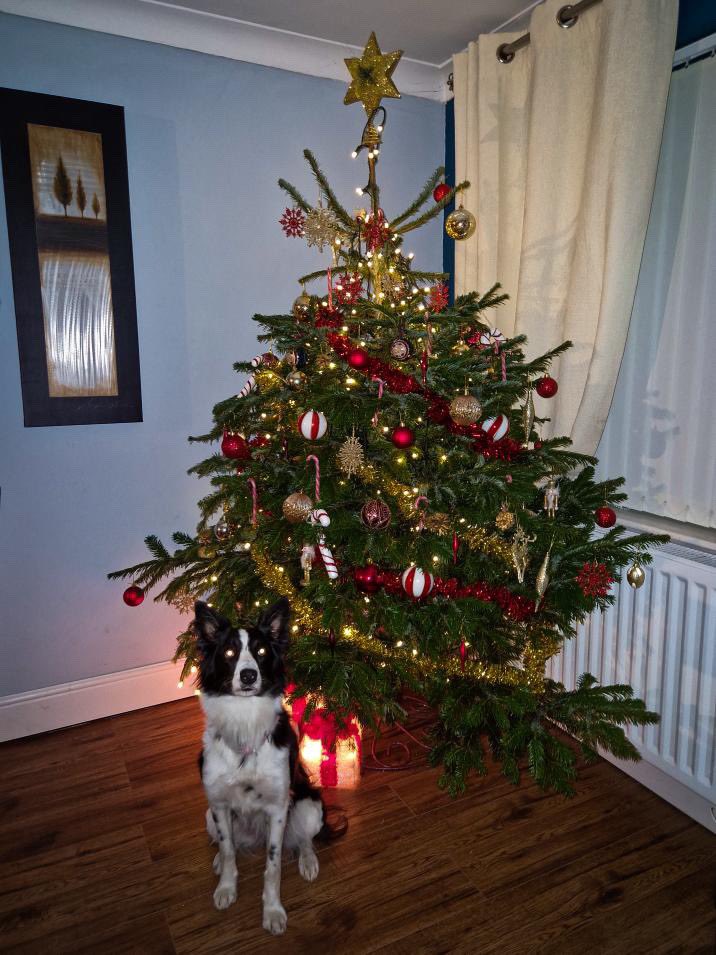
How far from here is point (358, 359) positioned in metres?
1.60

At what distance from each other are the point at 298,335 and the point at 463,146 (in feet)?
4.42

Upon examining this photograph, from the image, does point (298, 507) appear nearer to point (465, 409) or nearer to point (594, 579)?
point (465, 409)

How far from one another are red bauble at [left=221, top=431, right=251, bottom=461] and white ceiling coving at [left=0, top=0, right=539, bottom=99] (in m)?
1.73

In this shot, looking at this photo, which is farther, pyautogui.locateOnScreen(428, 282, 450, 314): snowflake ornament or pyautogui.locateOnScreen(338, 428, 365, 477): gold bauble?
pyautogui.locateOnScreen(428, 282, 450, 314): snowflake ornament

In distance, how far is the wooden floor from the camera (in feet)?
5.59

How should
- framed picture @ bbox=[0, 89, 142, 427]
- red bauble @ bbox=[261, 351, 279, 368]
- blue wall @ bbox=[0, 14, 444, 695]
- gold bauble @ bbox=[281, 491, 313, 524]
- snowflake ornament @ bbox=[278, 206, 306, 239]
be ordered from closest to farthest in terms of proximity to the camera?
gold bauble @ bbox=[281, 491, 313, 524]
red bauble @ bbox=[261, 351, 279, 368]
framed picture @ bbox=[0, 89, 142, 427]
blue wall @ bbox=[0, 14, 444, 695]
snowflake ornament @ bbox=[278, 206, 306, 239]

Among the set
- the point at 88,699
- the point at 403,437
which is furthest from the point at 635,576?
the point at 88,699

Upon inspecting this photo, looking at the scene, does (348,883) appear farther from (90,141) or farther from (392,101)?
(392,101)

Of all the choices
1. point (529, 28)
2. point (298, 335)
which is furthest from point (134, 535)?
point (529, 28)

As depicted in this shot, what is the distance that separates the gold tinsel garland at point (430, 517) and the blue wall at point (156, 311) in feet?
4.51

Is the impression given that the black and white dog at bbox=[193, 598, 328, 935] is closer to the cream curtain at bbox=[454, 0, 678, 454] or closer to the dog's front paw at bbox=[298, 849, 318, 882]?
the dog's front paw at bbox=[298, 849, 318, 882]

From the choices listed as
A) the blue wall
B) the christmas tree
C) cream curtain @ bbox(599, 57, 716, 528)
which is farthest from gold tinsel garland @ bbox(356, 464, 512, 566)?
the blue wall

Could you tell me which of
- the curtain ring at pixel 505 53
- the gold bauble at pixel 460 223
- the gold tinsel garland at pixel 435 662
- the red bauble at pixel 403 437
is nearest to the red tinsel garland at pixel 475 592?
the gold tinsel garland at pixel 435 662

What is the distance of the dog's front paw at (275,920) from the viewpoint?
1711 mm
